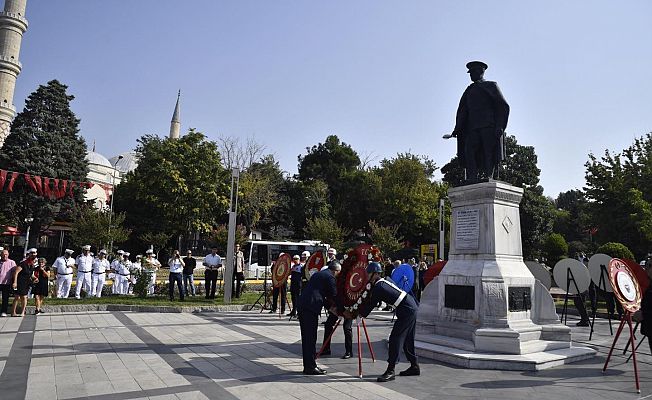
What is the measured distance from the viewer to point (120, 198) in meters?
45.7

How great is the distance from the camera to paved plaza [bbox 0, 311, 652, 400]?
19.2ft

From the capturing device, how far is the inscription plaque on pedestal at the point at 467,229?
891cm

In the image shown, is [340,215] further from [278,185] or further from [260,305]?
[260,305]

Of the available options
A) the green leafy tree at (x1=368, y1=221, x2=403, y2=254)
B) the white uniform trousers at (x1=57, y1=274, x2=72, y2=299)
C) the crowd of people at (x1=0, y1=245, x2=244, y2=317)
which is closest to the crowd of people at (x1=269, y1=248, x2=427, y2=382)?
the crowd of people at (x1=0, y1=245, x2=244, y2=317)

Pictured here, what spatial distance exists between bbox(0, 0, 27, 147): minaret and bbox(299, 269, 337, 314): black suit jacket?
53.1 meters

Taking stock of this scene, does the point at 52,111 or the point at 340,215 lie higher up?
the point at 52,111

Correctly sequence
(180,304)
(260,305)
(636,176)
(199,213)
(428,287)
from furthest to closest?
1. (199,213)
2. (636,176)
3. (260,305)
4. (180,304)
5. (428,287)

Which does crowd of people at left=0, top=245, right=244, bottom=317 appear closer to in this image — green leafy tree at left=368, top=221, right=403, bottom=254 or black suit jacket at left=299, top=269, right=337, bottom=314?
black suit jacket at left=299, top=269, right=337, bottom=314

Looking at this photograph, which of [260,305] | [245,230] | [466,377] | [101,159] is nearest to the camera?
[466,377]

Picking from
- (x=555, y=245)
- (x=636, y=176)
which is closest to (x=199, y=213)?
(x=555, y=245)

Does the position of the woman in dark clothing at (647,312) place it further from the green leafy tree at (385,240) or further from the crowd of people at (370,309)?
the green leafy tree at (385,240)

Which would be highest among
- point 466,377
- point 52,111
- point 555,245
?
point 52,111

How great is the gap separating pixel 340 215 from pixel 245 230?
439 inches

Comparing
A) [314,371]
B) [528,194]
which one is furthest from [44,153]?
[528,194]
